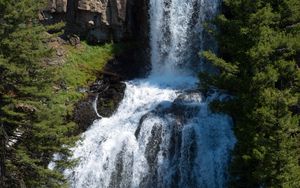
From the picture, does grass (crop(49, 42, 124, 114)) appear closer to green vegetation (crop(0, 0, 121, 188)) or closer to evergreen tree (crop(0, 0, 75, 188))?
green vegetation (crop(0, 0, 121, 188))

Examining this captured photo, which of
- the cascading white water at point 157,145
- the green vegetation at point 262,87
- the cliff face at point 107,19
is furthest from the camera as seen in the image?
the cliff face at point 107,19

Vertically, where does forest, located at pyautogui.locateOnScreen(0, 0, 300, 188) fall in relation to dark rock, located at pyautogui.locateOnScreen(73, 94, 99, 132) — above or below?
above

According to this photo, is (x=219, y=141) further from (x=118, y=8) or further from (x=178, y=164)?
(x=118, y=8)

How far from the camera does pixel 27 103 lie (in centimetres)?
2080

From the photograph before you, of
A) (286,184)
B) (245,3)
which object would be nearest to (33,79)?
(245,3)

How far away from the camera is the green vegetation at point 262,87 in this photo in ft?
58.8

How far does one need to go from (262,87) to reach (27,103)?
7.97 m

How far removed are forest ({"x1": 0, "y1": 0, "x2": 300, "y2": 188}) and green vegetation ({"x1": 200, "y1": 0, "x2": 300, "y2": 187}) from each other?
0.03 meters

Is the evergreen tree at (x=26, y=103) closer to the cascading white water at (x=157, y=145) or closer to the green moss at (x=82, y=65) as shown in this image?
the cascading white water at (x=157, y=145)

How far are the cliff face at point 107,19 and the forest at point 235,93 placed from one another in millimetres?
Answer: 9539

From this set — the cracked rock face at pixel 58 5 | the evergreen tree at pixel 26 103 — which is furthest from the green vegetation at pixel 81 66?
the evergreen tree at pixel 26 103

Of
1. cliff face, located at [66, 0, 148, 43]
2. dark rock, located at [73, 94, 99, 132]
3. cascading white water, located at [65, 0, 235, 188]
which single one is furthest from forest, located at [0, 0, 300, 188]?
cliff face, located at [66, 0, 148, 43]

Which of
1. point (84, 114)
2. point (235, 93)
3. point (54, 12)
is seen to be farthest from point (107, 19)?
point (235, 93)

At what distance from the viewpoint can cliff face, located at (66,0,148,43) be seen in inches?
1248
